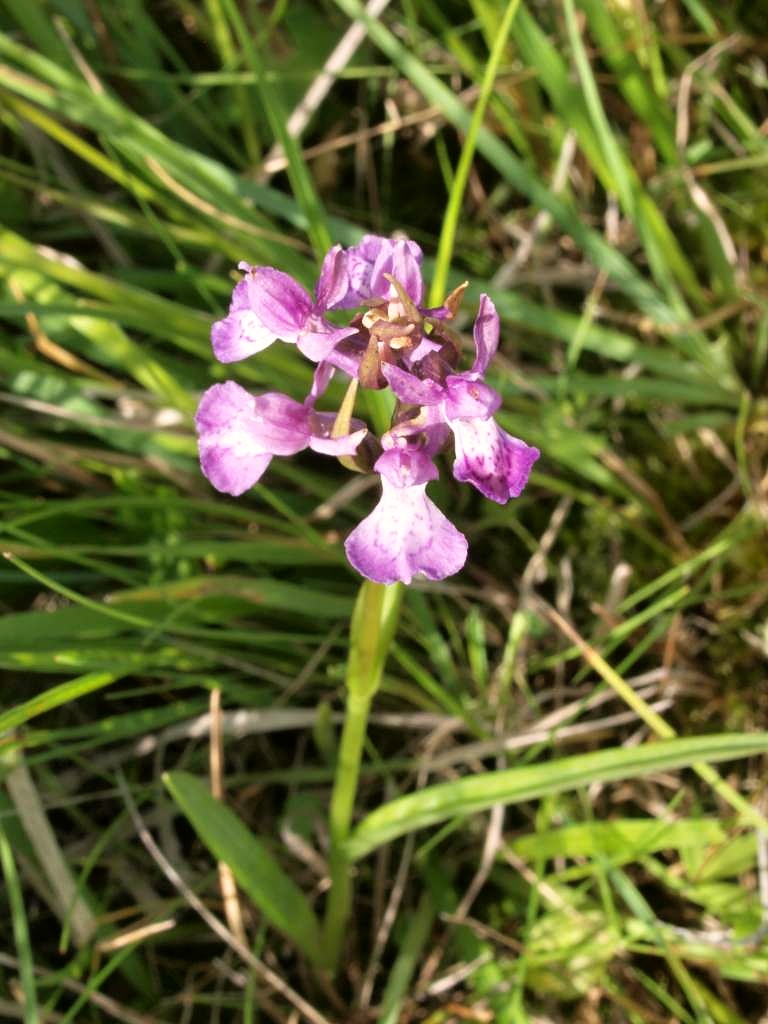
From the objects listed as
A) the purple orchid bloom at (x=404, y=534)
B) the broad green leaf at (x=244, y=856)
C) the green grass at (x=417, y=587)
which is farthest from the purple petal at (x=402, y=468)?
the broad green leaf at (x=244, y=856)

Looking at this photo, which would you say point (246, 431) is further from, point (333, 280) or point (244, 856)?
point (244, 856)

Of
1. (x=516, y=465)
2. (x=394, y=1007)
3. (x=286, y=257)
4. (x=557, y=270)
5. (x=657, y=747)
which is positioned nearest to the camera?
(x=516, y=465)

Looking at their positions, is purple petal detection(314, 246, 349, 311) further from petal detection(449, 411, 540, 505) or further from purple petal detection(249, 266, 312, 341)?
petal detection(449, 411, 540, 505)

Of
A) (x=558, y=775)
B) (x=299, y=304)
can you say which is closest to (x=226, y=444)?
(x=299, y=304)

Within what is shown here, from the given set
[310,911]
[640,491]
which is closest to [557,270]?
→ [640,491]

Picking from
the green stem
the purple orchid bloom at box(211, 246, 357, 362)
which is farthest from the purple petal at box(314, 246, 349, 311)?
the green stem

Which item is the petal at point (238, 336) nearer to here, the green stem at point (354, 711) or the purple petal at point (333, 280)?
the purple petal at point (333, 280)

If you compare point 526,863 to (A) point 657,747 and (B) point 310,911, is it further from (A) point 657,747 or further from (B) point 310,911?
(A) point 657,747
